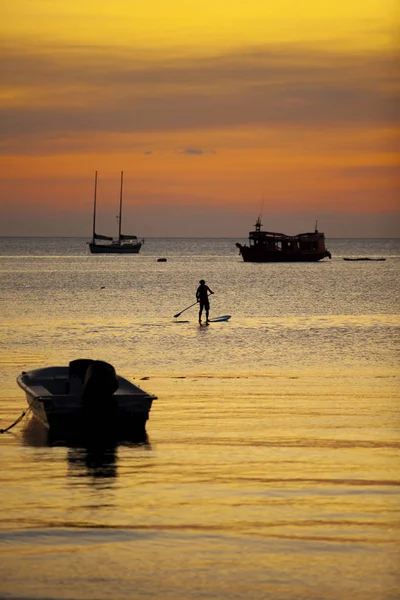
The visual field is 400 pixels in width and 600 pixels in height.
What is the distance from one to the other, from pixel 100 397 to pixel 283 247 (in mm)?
136356

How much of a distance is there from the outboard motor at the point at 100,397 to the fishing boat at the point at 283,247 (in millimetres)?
129257

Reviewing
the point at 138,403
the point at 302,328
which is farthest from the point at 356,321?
the point at 138,403

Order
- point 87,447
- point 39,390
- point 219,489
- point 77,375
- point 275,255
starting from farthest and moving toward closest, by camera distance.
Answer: point 275,255
point 77,375
point 39,390
point 87,447
point 219,489

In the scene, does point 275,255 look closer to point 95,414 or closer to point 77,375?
point 77,375

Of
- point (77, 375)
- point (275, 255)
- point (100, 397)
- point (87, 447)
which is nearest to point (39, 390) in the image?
point (77, 375)

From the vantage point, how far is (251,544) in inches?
480

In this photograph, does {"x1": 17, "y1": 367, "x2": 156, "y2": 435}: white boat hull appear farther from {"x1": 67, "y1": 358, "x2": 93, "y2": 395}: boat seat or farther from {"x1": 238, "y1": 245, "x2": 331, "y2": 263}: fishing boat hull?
{"x1": 238, "y1": 245, "x2": 331, "y2": 263}: fishing boat hull

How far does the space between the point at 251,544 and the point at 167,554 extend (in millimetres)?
1012

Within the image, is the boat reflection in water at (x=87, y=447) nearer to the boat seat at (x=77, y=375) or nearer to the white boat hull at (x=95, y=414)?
the white boat hull at (x=95, y=414)

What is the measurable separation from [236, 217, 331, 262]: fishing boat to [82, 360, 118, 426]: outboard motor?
5089 inches

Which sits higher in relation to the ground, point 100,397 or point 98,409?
point 100,397

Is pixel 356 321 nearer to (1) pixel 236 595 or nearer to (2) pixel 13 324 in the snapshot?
(2) pixel 13 324

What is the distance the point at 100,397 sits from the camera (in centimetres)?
1850

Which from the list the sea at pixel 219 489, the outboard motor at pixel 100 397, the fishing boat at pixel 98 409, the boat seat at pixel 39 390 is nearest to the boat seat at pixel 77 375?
the boat seat at pixel 39 390
